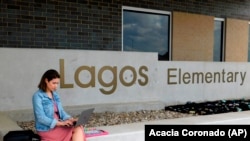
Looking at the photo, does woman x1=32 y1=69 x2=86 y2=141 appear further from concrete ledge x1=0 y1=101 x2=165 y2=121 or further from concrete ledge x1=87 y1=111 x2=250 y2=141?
concrete ledge x1=0 y1=101 x2=165 y2=121

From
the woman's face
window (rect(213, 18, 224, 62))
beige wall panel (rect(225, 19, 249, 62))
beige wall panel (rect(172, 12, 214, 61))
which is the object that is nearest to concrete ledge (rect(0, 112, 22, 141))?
the woman's face

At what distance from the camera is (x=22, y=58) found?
5840mm

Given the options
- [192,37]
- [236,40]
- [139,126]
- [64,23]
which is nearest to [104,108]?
[139,126]

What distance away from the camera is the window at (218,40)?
1118 cm

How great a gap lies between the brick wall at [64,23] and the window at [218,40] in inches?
110

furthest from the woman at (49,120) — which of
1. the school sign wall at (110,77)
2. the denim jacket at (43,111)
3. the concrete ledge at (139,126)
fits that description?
the school sign wall at (110,77)

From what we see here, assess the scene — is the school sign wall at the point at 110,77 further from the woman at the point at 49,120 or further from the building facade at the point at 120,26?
the woman at the point at 49,120

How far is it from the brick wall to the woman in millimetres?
4108

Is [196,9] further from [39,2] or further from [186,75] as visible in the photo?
[39,2]

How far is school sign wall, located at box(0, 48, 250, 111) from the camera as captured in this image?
19.1 ft

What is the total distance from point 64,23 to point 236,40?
6.86 m

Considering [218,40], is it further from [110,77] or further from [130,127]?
[130,127]

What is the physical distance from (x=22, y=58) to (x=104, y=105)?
1939 millimetres

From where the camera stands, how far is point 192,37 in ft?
33.8
